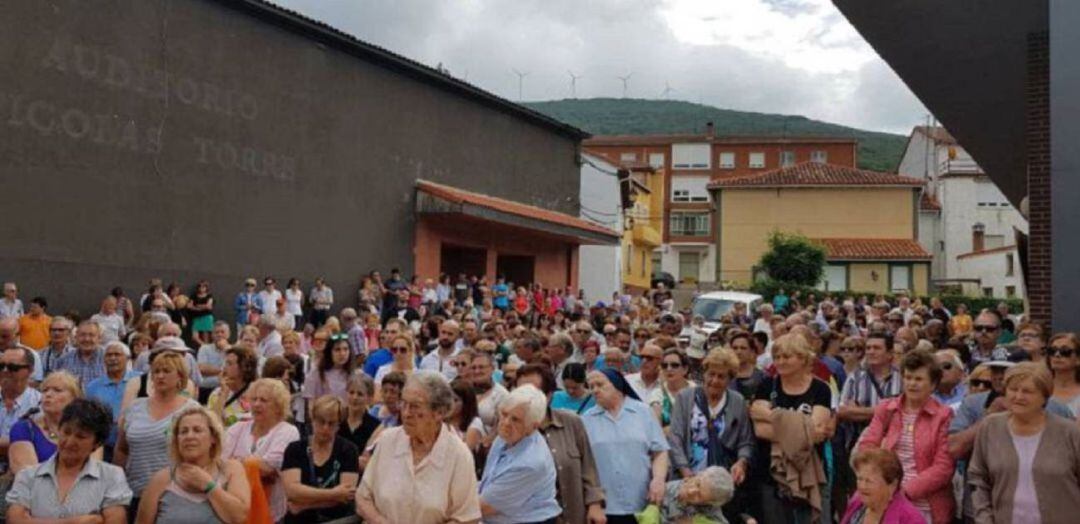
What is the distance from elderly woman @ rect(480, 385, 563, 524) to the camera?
632 centimetres

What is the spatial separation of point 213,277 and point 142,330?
9.81 metres

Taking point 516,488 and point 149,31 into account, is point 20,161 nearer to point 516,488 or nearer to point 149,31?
point 149,31

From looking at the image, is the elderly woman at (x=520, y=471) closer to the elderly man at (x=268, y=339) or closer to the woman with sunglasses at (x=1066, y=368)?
the woman with sunglasses at (x=1066, y=368)

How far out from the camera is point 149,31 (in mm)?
20078

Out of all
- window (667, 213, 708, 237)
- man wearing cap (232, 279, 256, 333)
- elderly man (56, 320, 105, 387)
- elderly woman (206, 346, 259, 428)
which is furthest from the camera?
window (667, 213, 708, 237)

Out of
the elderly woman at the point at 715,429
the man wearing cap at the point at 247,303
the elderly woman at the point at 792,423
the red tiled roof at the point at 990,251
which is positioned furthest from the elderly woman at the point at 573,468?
the red tiled roof at the point at 990,251

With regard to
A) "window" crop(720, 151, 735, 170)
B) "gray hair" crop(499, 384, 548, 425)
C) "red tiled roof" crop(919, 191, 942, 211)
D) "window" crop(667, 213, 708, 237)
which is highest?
"window" crop(720, 151, 735, 170)

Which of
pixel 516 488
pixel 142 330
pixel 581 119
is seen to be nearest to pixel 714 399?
pixel 516 488

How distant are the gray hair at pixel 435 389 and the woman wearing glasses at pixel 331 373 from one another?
3.58 meters

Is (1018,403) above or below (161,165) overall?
below

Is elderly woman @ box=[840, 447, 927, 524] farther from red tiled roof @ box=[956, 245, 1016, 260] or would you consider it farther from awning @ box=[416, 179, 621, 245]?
red tiled roof @ box=[956, 245, 1016, 260]

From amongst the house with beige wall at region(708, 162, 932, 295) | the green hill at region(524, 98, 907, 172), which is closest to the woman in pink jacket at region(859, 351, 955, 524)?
the house with beige wall at region(708, 162, 932, 295)

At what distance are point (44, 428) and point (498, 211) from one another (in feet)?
73.8

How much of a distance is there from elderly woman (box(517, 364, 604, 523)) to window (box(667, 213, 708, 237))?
73387 mm
